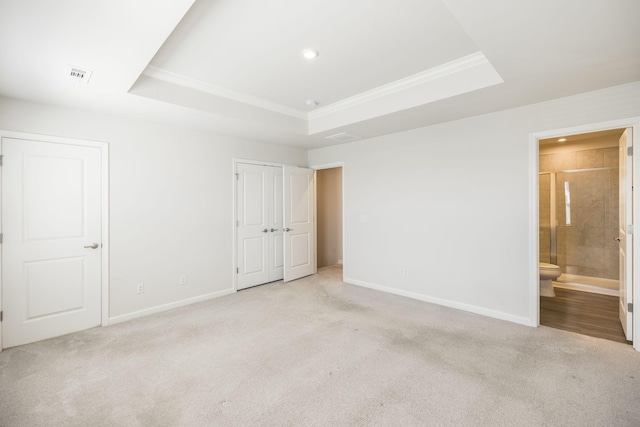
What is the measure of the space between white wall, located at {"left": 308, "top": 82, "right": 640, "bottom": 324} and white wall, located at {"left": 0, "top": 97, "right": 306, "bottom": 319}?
2.10m

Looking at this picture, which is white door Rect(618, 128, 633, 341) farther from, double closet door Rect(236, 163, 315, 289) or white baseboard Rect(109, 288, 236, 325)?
white baseboard Rect(109, 288, 236, 325)

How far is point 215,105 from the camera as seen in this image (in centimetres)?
337

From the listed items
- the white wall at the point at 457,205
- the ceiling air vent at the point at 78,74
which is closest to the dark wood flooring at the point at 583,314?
the white wall at the point at 457,205

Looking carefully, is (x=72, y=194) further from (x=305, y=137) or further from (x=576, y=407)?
(x=576, y=407)

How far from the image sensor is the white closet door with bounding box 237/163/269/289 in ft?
15.2

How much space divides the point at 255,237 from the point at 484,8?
407cm

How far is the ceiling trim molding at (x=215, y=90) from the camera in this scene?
2.88 m

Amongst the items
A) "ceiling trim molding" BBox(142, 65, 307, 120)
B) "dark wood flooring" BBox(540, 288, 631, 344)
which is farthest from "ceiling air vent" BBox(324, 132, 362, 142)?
"dark wood flooring" BBox(540, 288, 631, 344)

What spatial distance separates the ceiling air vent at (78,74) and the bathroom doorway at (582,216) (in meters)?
5.54

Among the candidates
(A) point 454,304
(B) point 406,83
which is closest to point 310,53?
(B) point 406,83

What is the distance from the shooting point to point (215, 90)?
3.33m

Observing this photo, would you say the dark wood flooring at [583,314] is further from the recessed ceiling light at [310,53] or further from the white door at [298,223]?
the recessed ceiling light at [310,53]

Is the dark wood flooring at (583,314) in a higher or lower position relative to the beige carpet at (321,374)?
higher

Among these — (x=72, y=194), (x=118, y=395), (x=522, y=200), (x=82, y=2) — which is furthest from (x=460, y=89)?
(x=72, y=194)
